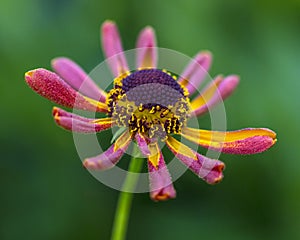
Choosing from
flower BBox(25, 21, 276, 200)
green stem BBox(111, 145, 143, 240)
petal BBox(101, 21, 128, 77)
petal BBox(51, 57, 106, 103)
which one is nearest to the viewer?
flower BBox(25, 21, 276, 200)

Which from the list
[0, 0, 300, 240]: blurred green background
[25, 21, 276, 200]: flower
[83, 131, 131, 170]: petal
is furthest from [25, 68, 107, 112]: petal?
[0, 0, 300, 240]: blurred green background

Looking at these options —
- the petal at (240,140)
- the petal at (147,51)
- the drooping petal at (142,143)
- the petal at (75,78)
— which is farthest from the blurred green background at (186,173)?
the drooping petal at (142,143)

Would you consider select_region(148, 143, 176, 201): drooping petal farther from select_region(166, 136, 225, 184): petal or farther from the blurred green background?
the blurred green background

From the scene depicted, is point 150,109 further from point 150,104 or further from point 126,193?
point 126,193

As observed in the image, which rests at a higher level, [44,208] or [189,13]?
[189,13]
